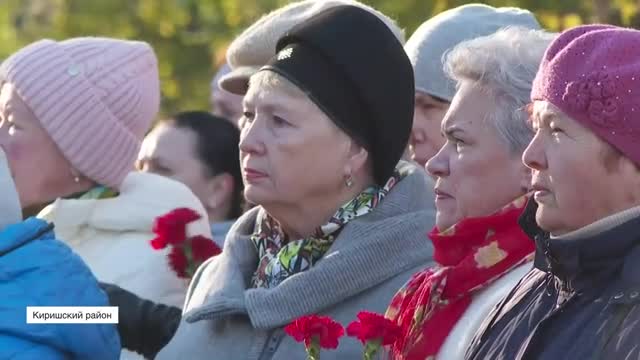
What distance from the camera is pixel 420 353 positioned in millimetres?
4352

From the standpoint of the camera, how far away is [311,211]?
→ 4.91 metres

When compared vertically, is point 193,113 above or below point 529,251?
below

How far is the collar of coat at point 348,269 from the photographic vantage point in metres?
4.77

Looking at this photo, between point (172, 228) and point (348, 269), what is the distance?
0.81 meters

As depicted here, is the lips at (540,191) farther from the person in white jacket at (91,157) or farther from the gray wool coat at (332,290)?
the person in white jacket at (91,157)

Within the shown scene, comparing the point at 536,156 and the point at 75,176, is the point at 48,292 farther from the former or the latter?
the point at 75,176

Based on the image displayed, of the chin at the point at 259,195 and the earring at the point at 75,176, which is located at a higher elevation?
the chin at the point at 259,195

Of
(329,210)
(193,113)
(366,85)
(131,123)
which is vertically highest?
(366,85)

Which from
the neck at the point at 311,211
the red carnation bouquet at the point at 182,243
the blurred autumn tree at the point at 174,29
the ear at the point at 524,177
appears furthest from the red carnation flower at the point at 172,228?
the blurred autumn tree at the point at 174,29

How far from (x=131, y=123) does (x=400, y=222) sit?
4.92ft

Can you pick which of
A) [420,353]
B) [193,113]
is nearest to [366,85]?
[420,353]

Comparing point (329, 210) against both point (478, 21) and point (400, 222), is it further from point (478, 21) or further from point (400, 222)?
point (478, 21)

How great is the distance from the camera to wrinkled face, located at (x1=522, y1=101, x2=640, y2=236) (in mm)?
3848

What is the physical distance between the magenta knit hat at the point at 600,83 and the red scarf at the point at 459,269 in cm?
43
